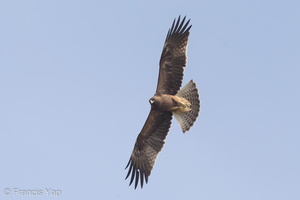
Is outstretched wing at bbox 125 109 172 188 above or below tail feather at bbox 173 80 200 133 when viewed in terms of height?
below

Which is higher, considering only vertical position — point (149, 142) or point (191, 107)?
point (191, 107)

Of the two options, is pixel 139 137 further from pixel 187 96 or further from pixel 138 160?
pixel 187 96

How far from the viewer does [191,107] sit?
1669 cm

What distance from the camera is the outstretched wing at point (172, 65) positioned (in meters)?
16.3

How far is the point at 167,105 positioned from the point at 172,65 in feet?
3.57

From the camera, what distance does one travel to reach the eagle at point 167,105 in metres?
16.2

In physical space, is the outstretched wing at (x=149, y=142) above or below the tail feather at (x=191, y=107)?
below

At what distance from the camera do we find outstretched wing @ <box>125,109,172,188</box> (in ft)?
55.2

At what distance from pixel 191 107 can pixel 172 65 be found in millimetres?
1312

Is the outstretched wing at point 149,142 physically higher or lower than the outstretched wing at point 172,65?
lower

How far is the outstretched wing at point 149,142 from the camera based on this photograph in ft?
55.2

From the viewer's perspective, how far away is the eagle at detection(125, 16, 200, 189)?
53.3 feet

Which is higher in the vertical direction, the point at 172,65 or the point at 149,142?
the point at 172,65

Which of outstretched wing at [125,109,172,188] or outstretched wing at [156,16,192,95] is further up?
outstretched wing at [156,16,192,95]
